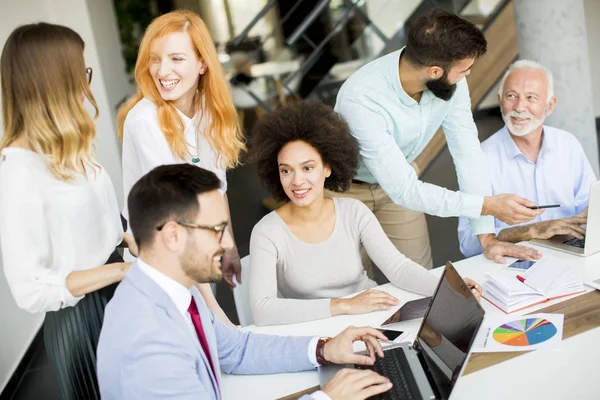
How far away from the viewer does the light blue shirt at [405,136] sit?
95.7 inches

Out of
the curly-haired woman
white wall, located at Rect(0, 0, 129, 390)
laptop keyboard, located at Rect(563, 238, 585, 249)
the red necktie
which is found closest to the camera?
the red necktie

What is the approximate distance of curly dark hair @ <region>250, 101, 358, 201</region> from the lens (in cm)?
233

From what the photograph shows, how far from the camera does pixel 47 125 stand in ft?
5.38

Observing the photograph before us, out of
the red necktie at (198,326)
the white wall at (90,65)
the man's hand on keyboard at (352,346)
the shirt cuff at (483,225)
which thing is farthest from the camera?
the white wall at (90,65)

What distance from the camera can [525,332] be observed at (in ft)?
5.72

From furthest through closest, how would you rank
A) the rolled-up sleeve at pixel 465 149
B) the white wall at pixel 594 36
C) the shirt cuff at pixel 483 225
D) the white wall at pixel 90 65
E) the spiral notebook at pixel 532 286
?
1. the white wall at pixel 594 36
2. the white wall at pixel 90 65
3. the rolled-up sleeve at pixel 465 149
4. the shirt cuff at pixel 483 225
5. the spiral notebook at pixel 532 286

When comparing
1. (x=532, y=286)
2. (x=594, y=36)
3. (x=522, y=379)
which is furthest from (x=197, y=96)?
(x=594, y=36)

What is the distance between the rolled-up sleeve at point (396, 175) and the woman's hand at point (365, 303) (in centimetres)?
57

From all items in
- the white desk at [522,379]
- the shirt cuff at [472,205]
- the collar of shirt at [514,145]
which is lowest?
the white desk at [522,379]

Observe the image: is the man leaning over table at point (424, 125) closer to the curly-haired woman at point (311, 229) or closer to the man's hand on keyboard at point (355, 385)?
the curly-haired woman at point (311, 229)

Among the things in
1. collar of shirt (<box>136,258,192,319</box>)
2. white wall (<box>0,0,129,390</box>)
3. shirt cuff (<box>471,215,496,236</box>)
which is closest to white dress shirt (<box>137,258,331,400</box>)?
collar of shirt (<box>136,258,192,319</box>)

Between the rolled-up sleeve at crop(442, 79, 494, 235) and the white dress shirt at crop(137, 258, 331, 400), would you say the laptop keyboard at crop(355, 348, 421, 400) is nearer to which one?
the white dress shirt at crop(137, 258, 331, 400)

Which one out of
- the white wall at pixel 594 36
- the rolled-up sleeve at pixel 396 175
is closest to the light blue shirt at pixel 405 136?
the rolled-up sleeve at pixel 396 175

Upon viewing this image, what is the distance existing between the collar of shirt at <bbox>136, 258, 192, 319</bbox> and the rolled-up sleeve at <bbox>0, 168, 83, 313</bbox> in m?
0.36
